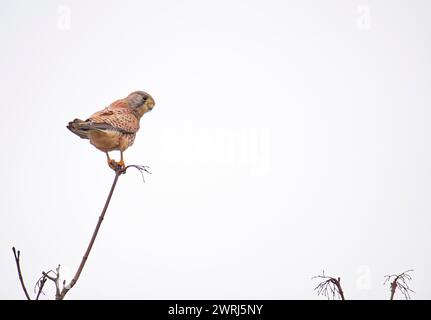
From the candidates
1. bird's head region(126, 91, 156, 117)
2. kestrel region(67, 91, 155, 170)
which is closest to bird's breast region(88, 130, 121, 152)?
kestrel region(67, 91, 155, 170)

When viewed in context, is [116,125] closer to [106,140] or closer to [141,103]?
[106,140]

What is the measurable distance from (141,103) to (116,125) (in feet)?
3.83

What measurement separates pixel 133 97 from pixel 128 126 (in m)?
1.14

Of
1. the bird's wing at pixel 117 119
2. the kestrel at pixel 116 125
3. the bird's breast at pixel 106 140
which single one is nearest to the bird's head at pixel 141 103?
the kestrel at pixel 116 125

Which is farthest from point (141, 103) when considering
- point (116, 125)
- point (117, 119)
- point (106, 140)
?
point (106, 140)

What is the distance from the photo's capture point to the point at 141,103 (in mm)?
6582

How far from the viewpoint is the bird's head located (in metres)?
6.56

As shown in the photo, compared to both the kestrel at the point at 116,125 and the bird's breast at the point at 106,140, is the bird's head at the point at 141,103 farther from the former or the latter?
the bird's breast at the point at 106,140

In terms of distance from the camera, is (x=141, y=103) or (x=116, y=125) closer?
(x=116, y=125)

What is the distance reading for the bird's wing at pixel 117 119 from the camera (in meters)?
5.34
